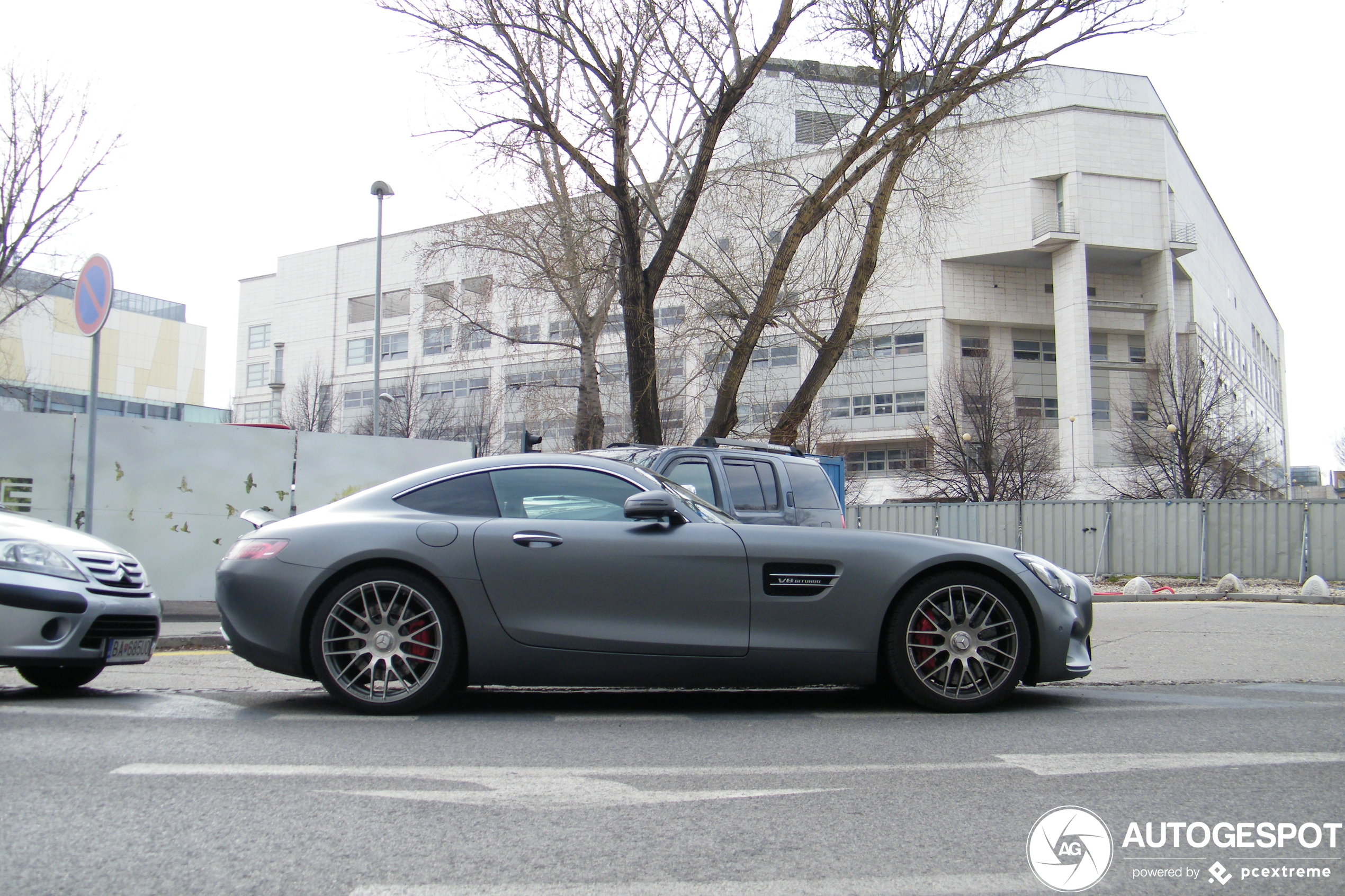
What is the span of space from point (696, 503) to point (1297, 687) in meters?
3.97

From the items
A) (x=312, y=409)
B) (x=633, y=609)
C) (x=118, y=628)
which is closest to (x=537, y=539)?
(x=633, y=609)

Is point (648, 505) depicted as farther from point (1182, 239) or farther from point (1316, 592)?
point (1182, 239)

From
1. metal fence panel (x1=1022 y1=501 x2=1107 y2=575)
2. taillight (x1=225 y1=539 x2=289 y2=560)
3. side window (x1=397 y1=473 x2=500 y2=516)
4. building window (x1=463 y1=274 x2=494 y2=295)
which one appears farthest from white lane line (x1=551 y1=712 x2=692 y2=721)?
metal fence panel (x1=1022 y1=501 x2=1107 y2=575)

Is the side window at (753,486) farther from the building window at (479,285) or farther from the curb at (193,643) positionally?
Answer: the building window at (479,285)

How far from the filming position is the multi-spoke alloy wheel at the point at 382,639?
5.14m

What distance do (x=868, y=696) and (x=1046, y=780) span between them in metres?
2.20

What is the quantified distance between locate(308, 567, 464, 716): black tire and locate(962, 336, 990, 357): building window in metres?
66.0

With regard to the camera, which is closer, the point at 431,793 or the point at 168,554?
the point at 431,793

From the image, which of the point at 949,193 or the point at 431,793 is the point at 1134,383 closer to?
the point at 949,193

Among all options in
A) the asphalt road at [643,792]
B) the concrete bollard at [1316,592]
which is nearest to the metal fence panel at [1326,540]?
the concrete bollard at [1316,592]

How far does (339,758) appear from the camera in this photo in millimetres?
4086

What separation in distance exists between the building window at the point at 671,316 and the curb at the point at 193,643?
1154 cm

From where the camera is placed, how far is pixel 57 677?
5961 mm

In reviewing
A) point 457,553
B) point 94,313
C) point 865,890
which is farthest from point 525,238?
point 865,890
